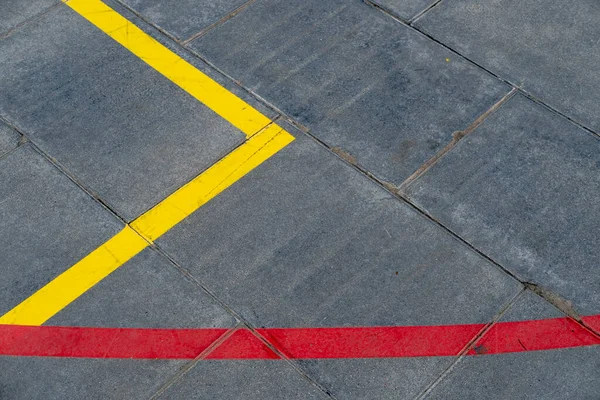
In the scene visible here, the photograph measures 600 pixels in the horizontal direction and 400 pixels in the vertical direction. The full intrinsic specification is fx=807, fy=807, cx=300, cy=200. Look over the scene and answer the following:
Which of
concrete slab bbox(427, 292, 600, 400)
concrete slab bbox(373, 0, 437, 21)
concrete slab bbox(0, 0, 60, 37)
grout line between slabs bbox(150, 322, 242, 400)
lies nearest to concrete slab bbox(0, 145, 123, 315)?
grout line between slabs bbox(150, 322, 242, 400)

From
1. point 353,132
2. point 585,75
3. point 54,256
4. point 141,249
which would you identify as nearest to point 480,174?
point 353,132

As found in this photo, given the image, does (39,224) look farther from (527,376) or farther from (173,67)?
(527,376)

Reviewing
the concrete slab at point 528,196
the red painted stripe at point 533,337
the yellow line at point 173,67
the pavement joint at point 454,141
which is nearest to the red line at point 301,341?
the red painted stripe at point 533,337

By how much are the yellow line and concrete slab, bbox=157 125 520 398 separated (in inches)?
21.8

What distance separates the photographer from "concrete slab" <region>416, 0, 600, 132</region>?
21.9 feet

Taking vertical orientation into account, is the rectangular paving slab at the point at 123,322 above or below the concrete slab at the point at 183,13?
below

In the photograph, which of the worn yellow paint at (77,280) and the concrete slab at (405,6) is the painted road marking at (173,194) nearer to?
the worn yellow paint at (77,280)

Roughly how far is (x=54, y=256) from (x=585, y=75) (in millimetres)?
4526

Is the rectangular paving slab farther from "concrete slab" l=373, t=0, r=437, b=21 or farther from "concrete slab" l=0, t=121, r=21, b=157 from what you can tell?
"concrete slab" l=373, t=0, r=437, b=21

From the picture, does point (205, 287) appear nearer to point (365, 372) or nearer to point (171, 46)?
point (365, 372)

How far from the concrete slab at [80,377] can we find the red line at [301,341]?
54 millimetres

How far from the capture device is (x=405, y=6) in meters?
7.41

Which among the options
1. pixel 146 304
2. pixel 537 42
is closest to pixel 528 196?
pixel 537 42

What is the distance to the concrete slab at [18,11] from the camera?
731 centimetres
